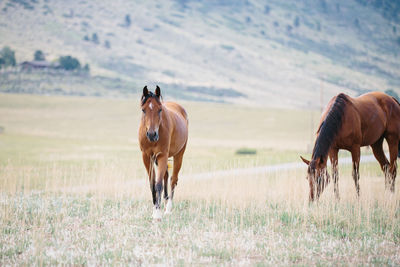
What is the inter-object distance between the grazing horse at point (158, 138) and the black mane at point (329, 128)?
321cm

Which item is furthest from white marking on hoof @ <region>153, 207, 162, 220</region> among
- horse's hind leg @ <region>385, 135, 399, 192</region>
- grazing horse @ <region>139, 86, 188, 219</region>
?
horse's hind leg @ <region>385, 135, 399, 192</region>

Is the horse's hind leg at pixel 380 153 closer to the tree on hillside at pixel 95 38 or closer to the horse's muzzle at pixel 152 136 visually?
the horse's muzzle at pixel 152 136

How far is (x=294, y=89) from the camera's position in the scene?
16612 centimetres

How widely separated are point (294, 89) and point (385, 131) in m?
159

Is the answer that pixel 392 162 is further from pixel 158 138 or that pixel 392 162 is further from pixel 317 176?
pixel 158 138

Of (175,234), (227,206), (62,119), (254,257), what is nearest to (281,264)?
(254,257)

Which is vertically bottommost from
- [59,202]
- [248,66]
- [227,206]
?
[248,66]

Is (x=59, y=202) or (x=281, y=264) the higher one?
(x=281, y=264)

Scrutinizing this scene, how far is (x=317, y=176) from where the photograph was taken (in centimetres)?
926

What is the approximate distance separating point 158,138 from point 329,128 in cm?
414

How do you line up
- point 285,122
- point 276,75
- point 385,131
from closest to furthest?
point 385,131 → point 285,122 → point 276,75

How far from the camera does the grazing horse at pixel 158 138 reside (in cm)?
833

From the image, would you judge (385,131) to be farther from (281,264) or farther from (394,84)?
(394,84)

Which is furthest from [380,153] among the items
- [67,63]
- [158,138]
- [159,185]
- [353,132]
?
[67,63]
